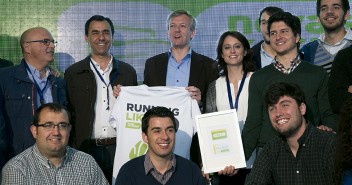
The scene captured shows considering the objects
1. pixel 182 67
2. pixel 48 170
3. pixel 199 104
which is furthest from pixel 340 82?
pixel 48 170

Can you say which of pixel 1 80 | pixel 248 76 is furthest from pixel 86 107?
pixel 248 76

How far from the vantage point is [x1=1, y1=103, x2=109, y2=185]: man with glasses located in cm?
451

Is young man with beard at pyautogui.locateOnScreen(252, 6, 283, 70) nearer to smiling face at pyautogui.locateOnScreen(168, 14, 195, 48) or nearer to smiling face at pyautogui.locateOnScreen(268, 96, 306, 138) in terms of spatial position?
smiling face at pyautogui.locateOnScreen(168, 14, 195, 48)

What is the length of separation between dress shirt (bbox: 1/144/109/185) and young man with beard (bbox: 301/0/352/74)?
2265 millimetres

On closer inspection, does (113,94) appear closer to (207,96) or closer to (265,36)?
(207,96)

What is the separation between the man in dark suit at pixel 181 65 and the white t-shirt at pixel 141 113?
0.23 metres

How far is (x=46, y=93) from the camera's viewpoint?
17.7 feet

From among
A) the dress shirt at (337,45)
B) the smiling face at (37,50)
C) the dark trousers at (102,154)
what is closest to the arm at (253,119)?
the dress shirt at (337,45)

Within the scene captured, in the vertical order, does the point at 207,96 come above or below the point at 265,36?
below

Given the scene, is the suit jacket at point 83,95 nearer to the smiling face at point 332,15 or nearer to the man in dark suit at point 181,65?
the man in dark suit at point 181,65

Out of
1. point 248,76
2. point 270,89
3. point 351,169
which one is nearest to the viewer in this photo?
point 351,169

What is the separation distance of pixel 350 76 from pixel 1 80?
9.36ft

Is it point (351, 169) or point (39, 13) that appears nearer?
point (351, 169)

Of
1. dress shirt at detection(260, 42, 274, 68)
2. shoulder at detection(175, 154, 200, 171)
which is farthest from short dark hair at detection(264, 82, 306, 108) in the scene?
dress shirt at detection(260, 42, 274, 68)
